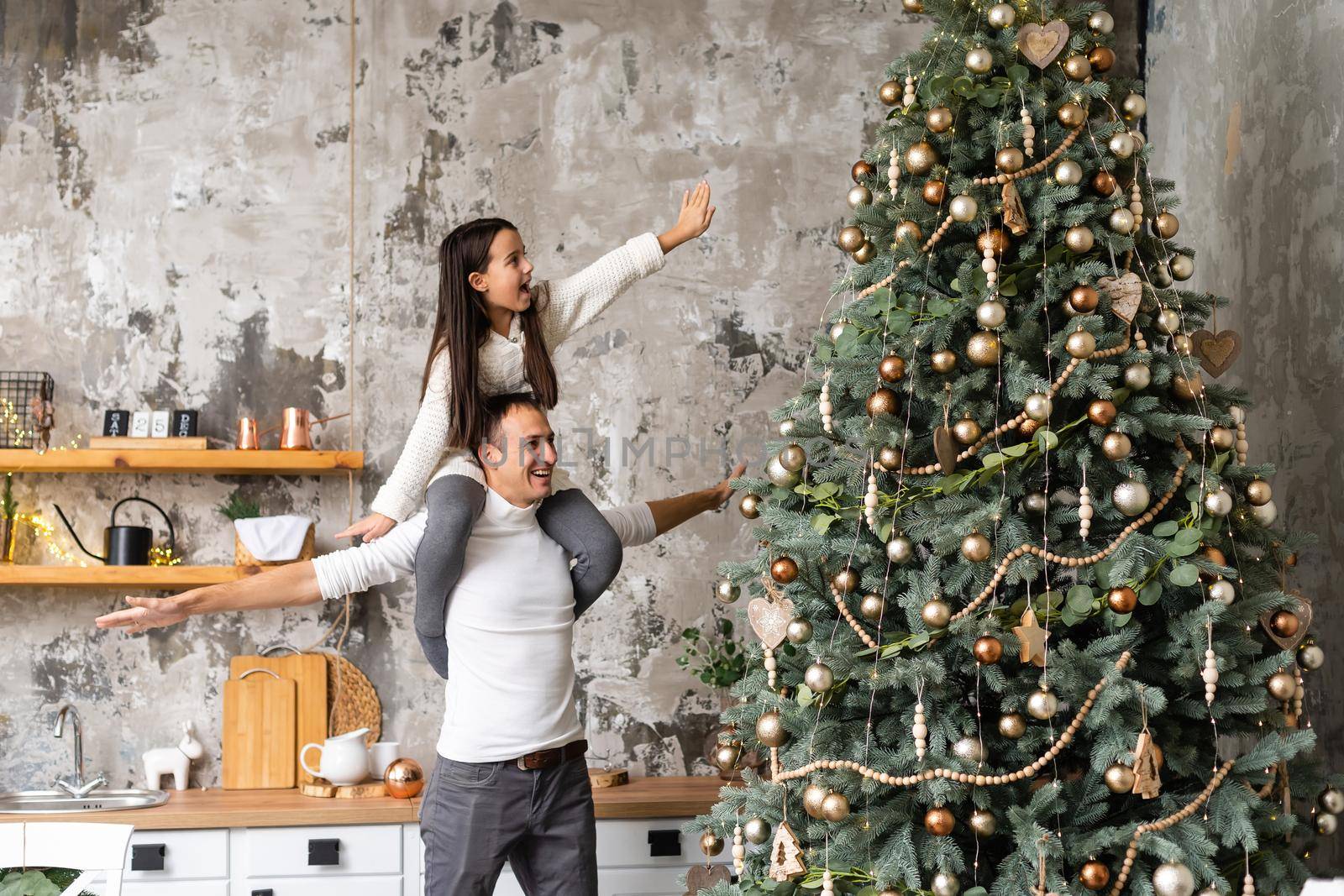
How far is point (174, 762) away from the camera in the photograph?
10.7 ft

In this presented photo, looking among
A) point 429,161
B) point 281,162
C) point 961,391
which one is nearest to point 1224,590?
point 961,391

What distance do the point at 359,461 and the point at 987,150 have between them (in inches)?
78.2

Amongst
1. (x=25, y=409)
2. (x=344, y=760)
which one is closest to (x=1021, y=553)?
(x=344, y=760)

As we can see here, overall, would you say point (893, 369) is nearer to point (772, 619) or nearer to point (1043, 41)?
point (772, 619)

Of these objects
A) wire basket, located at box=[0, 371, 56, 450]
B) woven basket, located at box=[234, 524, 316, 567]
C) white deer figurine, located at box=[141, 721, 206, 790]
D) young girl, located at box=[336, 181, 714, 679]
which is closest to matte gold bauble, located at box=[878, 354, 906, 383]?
young girl, located at box=[336, 181, 714, 679]

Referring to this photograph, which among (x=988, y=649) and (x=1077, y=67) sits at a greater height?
(x=1077, y=67)

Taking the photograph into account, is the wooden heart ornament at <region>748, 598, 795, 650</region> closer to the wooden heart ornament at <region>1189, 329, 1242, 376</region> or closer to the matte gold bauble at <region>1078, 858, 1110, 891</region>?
the matte gold bauble at <region>1078, 858, 1110, 891</region>

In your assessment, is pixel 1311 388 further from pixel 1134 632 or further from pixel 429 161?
pixel 429 161

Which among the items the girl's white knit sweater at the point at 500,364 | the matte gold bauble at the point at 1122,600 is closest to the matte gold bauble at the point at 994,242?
the matte gold bauble at the point at 1122,600

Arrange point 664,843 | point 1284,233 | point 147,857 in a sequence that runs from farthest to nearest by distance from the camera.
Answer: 1. point 664,843
2. point 147,857
3. point 1284,233

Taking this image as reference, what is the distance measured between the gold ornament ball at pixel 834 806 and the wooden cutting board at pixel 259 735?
2022 mm

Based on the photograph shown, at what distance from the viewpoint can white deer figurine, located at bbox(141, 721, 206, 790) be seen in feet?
10.6

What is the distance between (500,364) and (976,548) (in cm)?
119

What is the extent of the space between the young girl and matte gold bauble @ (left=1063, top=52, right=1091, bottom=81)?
2.70 ft
